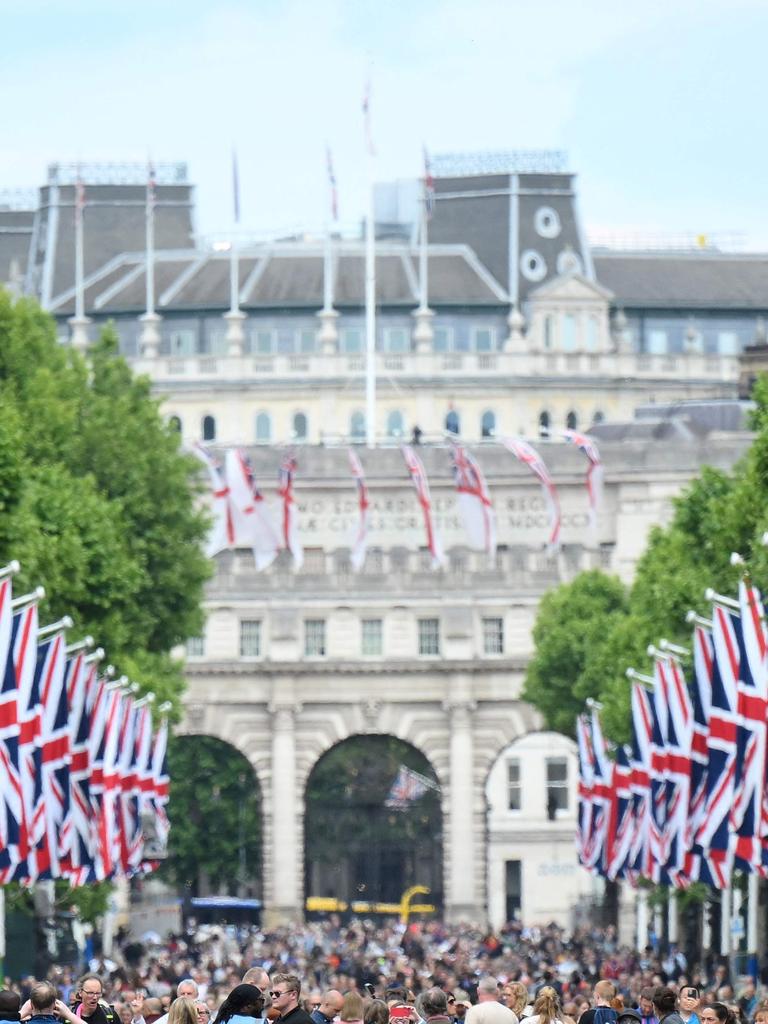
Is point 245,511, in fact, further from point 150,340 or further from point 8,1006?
point 8,1006

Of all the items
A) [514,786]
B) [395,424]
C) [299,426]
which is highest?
[299,426]

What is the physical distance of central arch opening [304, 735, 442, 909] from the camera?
539 ft

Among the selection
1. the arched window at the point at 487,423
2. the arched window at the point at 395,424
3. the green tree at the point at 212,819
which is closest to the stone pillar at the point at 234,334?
the arched window at the point at 395,424

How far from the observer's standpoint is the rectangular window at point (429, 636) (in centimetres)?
16262

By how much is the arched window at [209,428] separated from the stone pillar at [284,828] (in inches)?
1502

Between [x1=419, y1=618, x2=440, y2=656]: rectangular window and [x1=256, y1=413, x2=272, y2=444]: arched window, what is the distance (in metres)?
36.1

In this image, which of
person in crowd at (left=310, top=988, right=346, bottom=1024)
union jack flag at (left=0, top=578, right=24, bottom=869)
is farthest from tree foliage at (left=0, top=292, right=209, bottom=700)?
person in crowd at (left=310, top=988, right=346, bottom=1024)

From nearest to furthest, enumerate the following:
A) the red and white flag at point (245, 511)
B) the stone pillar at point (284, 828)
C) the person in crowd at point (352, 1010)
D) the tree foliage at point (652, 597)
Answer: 1. the person in crowd at point (352, 1010)
2. the tree foliage at point (652, 597)
3. the red and white flag at point (245, 511)
4. the stone pillar at point (284, 828)

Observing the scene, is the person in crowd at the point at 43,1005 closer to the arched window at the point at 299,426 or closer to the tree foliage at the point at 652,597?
the tree foliage at the point at 652,597

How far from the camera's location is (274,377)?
19900 centimetres

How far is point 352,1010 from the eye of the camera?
4306cm

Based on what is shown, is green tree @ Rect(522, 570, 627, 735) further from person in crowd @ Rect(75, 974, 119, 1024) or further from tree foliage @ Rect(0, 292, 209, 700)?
person in crowd @ Rect(75, 974, 119, 1024)

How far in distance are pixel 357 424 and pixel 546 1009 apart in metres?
156

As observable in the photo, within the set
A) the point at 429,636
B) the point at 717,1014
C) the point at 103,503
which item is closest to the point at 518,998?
A: the point at 717,1014
